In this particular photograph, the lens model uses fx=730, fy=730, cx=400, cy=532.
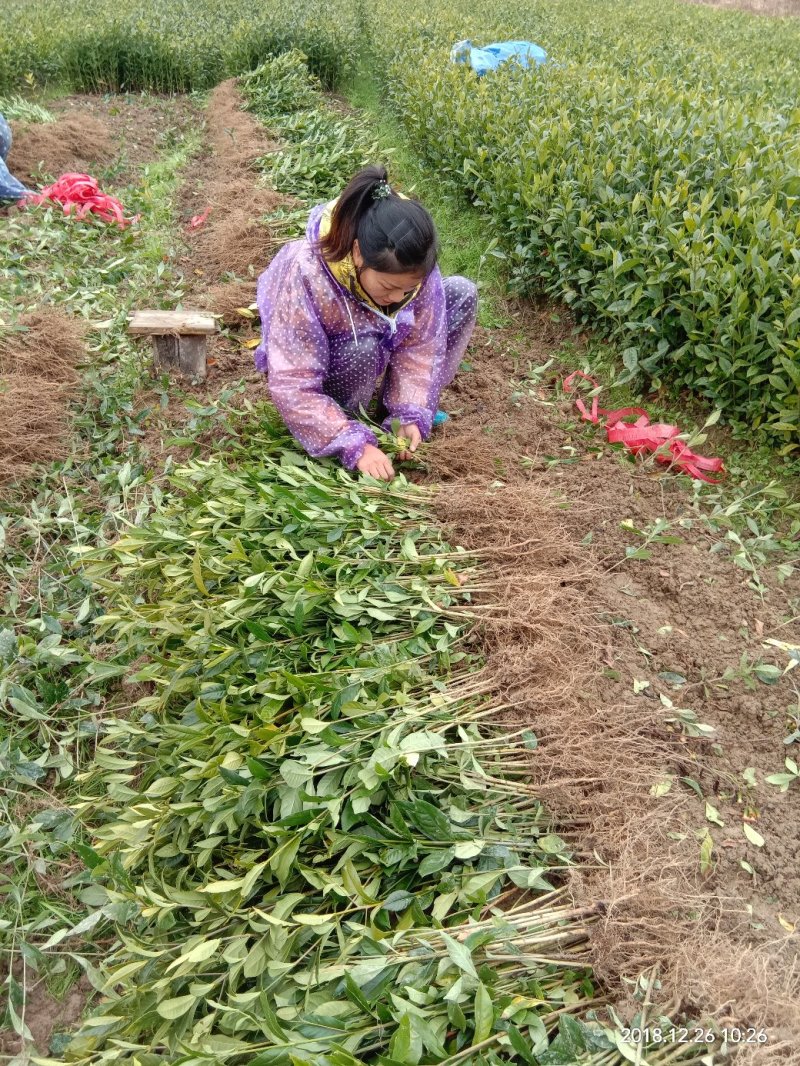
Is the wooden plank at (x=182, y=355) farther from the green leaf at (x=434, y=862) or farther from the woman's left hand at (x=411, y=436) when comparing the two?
the green leaf at (x=434, y=862)

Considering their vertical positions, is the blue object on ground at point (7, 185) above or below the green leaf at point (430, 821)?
below

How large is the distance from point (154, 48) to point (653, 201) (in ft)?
27.9

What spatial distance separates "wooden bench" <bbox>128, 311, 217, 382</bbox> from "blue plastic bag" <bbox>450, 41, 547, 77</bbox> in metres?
4.19

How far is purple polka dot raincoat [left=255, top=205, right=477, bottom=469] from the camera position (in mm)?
2582

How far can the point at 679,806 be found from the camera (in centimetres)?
179

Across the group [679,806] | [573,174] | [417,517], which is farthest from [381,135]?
[679,806]

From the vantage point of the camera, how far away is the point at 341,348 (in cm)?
277

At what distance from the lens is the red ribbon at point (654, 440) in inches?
120

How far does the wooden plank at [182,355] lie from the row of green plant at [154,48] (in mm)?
7318

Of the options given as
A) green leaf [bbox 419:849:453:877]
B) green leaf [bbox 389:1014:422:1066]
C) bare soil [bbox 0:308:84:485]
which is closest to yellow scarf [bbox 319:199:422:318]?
bare soil [bbox 0:308:84:485]

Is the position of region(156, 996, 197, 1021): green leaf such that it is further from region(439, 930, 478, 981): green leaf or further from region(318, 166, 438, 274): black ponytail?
region(318, 166, 438, 274): black ponytail

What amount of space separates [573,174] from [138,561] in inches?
126

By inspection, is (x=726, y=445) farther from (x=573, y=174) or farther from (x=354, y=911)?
(x=354, y=911)

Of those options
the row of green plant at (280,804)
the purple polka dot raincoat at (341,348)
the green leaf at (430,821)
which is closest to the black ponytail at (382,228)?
the purple polka dot raincoat at (341,348)
